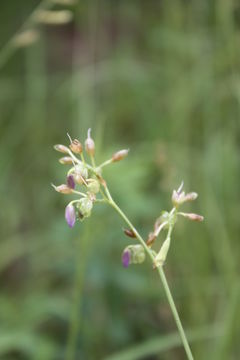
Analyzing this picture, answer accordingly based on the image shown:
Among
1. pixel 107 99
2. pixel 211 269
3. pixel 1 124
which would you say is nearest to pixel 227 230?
pixel 211 269

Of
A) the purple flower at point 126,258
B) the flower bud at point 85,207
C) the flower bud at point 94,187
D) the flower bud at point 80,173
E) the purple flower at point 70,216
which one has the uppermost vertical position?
the flower bud at point 80,173

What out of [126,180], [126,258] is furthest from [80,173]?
[126,180]

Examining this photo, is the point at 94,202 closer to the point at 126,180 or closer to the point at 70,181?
the point at 70,181

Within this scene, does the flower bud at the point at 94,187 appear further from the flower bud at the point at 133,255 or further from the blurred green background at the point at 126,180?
the blurred green background at the point at 126,180

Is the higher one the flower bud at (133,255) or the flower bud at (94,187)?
the flower bud at (94,187)

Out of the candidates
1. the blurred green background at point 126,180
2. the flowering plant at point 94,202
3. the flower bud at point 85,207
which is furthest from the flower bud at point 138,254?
the blurred green background at point 126,180

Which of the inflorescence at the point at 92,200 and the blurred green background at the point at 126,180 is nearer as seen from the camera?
the inflorescence at the point at 92,200

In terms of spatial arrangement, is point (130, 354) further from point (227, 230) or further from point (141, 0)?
point (141, 0)

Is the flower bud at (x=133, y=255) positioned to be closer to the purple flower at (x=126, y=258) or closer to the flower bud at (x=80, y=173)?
the purple flower at (x=126, y=258)
